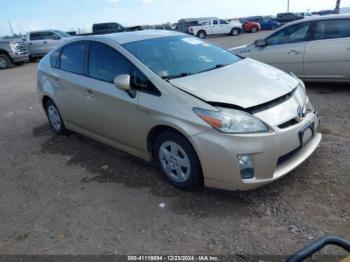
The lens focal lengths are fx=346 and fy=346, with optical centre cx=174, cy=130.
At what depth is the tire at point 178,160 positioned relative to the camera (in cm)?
340

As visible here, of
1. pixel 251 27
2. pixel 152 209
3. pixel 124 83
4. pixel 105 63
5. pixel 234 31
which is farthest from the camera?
pixel 251 27

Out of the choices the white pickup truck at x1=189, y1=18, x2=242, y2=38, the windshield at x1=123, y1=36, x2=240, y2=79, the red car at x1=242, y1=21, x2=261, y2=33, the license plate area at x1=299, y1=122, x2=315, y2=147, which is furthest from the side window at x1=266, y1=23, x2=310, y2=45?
the red car at x1=242, y1=21, x2=261, y2=33

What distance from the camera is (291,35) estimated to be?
7.25m

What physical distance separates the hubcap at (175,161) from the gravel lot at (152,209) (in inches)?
7.2

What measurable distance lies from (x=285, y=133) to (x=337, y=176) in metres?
0.98

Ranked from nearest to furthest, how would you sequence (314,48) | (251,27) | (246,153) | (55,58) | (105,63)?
(246,153), (105,63), (55,58), (314,48), (251,27)

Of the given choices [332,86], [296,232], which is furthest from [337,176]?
[332,86]

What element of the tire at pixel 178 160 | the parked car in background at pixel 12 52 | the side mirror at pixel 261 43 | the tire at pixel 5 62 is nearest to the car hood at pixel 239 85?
the tire at pixel 178 160

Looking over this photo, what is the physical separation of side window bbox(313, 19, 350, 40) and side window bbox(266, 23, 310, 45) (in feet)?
0.76

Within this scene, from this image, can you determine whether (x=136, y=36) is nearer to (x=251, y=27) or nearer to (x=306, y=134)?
(x=306, y=134)

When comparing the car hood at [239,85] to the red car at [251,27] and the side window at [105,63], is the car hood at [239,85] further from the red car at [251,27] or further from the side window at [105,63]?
the red car at [251,27]

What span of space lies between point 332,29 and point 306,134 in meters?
4.13

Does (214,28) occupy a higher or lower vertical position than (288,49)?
lower

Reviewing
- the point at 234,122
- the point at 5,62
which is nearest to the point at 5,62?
the point at 5,62
